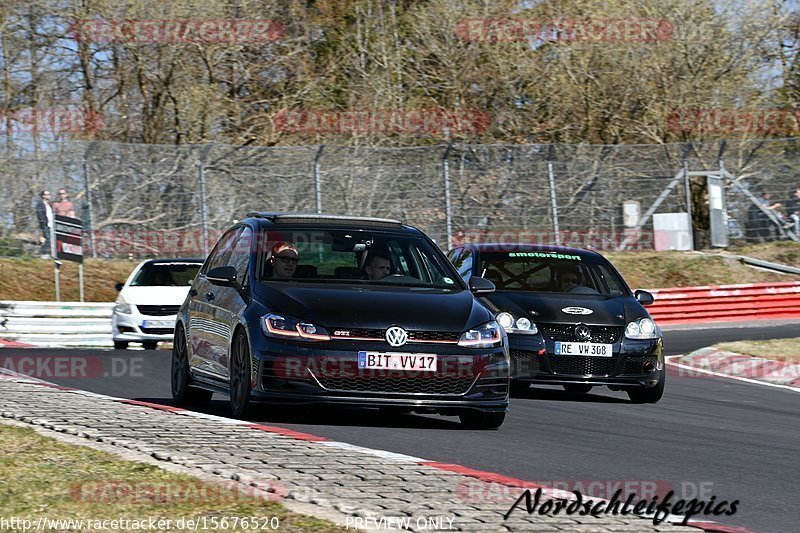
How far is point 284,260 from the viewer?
10102 millimetres

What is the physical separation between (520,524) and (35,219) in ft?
77.2

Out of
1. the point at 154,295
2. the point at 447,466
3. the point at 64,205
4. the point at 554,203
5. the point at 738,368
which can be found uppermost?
the point at 64,205

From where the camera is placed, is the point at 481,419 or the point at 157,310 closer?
the point at 481,419

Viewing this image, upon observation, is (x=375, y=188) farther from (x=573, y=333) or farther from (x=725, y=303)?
(x=573, y=333)

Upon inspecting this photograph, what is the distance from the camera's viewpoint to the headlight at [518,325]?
41.7ft

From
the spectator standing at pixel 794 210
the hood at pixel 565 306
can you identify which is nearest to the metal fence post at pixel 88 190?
the spectator standing at pixel 794 210

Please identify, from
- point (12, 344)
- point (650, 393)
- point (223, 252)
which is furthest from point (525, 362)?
point (12, 344)

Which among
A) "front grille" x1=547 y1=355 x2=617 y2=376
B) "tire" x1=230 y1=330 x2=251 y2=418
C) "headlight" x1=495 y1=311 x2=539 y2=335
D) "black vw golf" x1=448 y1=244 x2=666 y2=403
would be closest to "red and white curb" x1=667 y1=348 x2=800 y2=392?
"black vw golf" x1=448 y1=244 x2=666 y2=403

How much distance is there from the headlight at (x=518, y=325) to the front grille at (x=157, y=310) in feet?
29.0

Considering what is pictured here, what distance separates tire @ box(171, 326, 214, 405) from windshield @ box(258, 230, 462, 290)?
56.4 inches

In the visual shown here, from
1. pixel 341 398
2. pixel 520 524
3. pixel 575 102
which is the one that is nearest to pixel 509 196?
pixel 575 102

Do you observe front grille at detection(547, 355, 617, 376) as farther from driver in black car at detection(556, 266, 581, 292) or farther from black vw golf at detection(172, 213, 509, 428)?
black vw golf at detection(172, 213, 509, 428)

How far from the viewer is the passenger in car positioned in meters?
10.0

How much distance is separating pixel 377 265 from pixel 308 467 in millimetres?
3294
